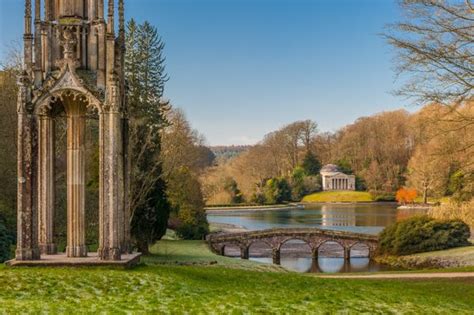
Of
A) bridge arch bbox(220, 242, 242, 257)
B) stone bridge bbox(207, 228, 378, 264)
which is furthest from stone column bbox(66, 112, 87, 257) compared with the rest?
→ bridge arch bbox(220, 242, 242, 257)

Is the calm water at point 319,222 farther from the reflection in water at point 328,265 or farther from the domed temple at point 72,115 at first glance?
the domed temple at point 72,115

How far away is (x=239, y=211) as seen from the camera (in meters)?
76.6

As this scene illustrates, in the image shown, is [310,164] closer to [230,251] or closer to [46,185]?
[230,251]

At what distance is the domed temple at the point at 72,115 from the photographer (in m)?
11.3

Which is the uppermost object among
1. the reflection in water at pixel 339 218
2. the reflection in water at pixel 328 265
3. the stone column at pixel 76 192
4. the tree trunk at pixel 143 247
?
the stone column at pixel 76 192

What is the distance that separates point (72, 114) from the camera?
12492 millimetres

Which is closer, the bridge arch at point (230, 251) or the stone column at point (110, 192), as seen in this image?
the stone column at point (110, 192)

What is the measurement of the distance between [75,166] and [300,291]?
549cm

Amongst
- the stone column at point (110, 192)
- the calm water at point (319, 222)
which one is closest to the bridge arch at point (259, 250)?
the calm water at point (319, 222)

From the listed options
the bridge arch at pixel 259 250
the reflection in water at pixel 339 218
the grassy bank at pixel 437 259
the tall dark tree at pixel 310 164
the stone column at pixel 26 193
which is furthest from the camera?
the tall dark tree at pixel 310 164

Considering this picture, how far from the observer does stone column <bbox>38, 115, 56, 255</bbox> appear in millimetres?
12266

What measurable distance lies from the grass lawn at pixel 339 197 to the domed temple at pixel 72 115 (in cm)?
8312

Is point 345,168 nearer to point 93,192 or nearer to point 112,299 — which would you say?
point 93,192

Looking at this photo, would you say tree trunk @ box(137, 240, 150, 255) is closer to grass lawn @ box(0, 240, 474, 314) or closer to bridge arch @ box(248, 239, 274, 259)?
bridge arch @ box(248, 239, 274, 259)
